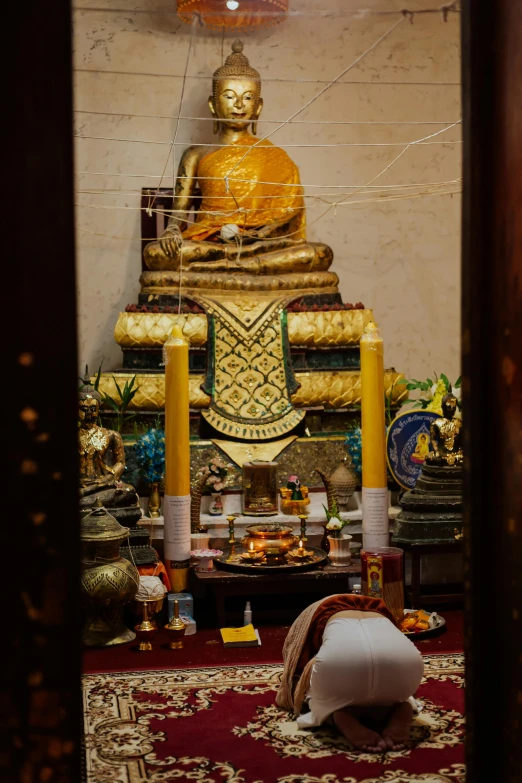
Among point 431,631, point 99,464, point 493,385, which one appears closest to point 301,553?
point 431,631

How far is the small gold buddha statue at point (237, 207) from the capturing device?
818 centimetres

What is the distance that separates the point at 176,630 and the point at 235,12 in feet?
18.5

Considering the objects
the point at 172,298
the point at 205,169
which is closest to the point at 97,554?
the point at 172,298

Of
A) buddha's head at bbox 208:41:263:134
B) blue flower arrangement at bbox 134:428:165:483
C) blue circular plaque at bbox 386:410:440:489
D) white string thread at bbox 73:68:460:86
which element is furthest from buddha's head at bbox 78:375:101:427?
white string thread at bbox 73:68:460:86

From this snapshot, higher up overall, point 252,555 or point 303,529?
point 303,529

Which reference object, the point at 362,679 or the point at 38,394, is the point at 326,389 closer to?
the point at 362,679

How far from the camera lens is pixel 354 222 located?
9359 mm

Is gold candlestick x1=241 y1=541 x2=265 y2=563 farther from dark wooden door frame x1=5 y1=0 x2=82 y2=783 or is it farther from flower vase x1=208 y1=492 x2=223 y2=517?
dark wooden door frame x1=5 y1=0 x2=82 y2=783

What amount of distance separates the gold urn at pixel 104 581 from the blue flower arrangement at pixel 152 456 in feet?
4.16

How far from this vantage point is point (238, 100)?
8.83m

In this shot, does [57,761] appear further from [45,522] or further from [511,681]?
[511,681]

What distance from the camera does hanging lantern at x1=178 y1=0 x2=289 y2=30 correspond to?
8617mm

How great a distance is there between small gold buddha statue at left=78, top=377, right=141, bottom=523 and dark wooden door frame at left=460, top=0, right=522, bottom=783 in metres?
4.18

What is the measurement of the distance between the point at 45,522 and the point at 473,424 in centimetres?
79
